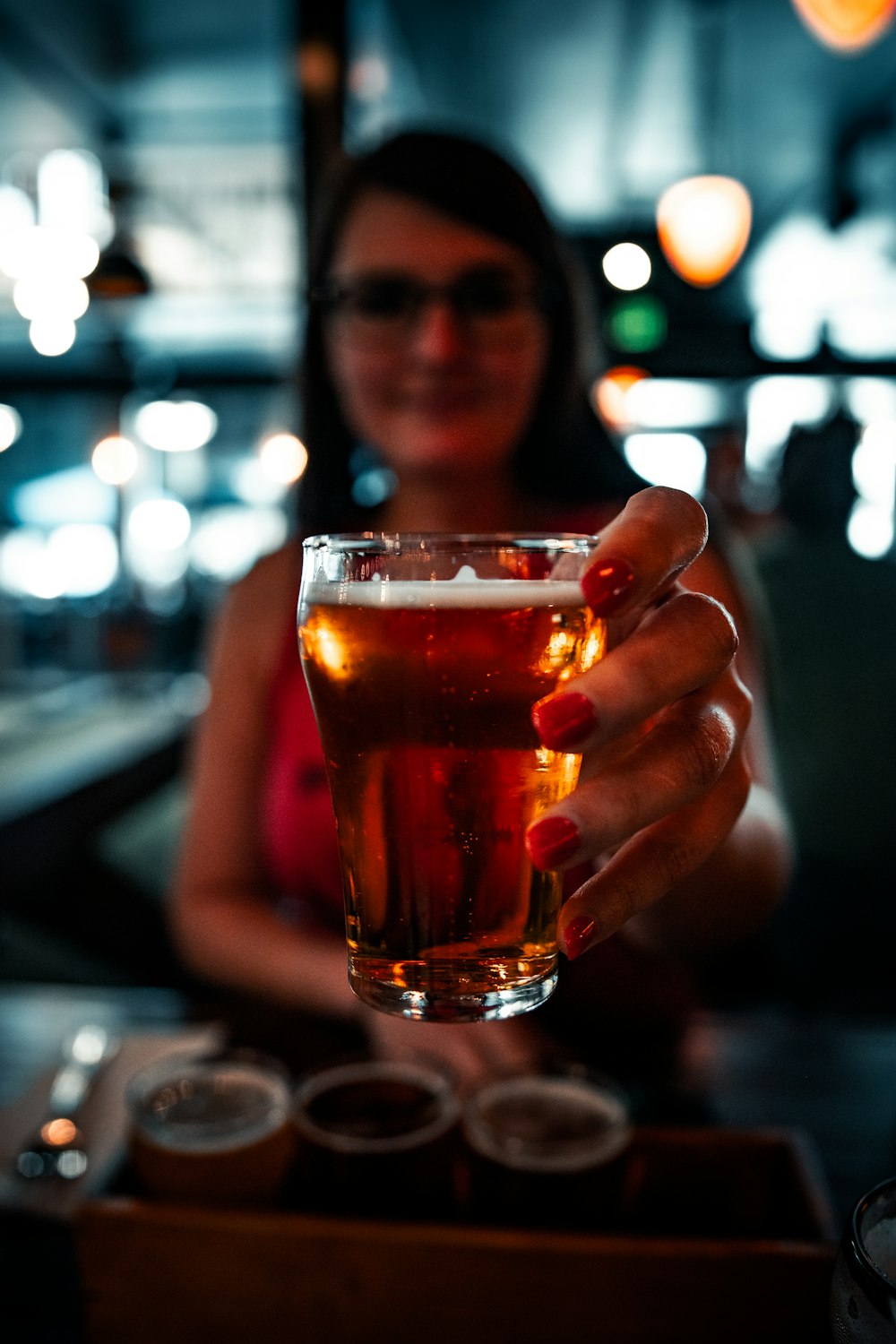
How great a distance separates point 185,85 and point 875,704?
5.89 metres

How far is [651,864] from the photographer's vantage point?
0.54 metres

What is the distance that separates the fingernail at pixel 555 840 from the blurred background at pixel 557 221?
2.06 ft

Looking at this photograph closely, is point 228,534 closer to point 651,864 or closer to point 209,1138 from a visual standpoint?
point 209,1138

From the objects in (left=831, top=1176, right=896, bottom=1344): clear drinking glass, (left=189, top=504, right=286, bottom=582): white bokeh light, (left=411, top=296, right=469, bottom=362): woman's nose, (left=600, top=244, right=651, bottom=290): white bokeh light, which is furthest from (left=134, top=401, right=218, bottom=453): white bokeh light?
(left=831, top=1176, right=896, bottom=1344): clear drinking glass

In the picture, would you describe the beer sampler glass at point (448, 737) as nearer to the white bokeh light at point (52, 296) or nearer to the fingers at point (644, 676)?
the fingers at point (644, 676)

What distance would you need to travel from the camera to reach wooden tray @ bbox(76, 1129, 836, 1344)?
2.55 ft

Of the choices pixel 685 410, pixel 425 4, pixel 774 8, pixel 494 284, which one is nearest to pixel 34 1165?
pixel 494 284

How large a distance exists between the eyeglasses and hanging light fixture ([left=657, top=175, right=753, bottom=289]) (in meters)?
4.43

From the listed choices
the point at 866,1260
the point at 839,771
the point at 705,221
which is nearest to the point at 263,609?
the point at 866,1260

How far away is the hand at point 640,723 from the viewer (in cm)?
50

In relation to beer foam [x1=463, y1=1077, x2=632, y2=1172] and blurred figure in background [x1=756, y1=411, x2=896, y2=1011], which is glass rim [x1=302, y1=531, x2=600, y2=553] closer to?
beer foam [x1=463, y1=1077, x2=632, y2=1172]

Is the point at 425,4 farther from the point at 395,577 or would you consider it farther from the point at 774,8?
the point at 395,577

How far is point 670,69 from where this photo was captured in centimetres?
605

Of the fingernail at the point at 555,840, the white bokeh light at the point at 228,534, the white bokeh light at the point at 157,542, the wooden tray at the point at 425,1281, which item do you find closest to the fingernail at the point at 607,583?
the fingernail at the point at 555,840
